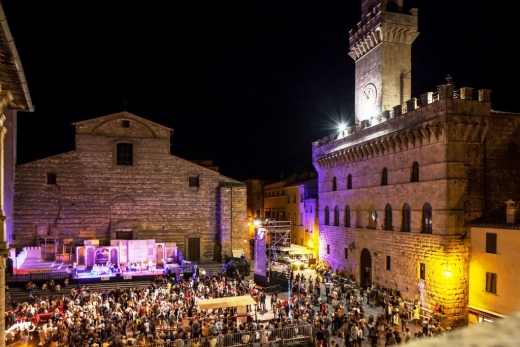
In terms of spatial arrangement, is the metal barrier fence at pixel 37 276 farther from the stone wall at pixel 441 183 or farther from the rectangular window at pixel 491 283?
the rectangular window at pixel 491 283

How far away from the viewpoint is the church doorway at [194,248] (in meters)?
38.5

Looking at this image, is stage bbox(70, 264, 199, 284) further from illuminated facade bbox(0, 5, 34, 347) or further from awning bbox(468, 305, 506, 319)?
illuminated facade bbox(0, 5, 34, 347)

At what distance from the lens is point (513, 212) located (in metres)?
19.2

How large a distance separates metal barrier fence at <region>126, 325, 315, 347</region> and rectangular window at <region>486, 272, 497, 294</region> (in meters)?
9.39

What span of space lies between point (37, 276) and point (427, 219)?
82.8 feet

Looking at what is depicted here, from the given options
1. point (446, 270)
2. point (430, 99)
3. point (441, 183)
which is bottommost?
point (446, 270)

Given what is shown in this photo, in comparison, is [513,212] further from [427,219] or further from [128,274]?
[128,274]

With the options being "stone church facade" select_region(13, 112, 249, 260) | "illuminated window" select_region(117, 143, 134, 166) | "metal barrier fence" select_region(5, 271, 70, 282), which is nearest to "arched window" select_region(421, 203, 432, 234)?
"stone church facade" select_region(13, 112, 249, 260)

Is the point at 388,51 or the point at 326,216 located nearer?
the point at 388,51

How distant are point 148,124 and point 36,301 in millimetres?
19160

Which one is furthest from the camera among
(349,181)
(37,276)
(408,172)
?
(349,181)

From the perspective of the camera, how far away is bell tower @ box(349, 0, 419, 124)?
30.4 meters

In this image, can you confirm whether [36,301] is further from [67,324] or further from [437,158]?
[437,158]

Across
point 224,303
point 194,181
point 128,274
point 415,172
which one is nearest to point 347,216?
point 415,172
